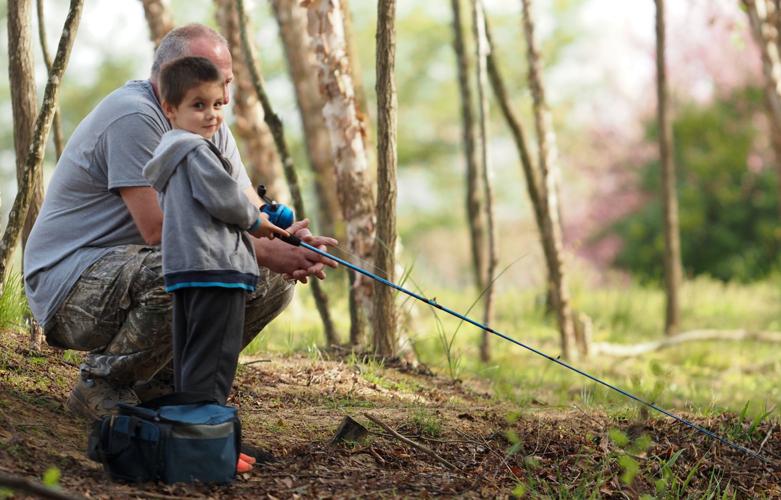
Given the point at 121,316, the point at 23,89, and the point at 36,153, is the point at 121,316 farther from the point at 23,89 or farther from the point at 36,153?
the point at 23,89

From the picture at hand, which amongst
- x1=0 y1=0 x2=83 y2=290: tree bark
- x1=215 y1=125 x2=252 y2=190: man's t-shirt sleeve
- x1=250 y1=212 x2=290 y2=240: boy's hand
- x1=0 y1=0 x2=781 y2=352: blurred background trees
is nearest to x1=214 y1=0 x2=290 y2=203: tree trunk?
x1=0 y1=0 x2=781 y2=352: blurred background trees

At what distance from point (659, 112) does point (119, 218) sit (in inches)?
261

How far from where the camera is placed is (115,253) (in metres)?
3.47

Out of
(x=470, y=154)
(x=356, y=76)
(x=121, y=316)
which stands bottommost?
(x=121, y=316)

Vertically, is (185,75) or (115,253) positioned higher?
(185,75)

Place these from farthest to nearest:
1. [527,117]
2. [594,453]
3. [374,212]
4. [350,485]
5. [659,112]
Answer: [527,117] → [659,112] → [374,212] → [594,453] → [350,485]

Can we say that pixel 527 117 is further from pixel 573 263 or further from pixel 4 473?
pixel 4 473

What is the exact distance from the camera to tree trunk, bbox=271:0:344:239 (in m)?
9.66

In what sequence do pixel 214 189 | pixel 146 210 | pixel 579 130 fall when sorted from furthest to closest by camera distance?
pixel 579 130 → pixel 146 210 → pixel 214 189

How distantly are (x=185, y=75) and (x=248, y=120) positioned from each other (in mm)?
5364

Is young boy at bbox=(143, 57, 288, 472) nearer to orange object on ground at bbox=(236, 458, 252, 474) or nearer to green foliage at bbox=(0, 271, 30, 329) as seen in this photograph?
orange object on ground at bbox=(236, 458, 252, 474)

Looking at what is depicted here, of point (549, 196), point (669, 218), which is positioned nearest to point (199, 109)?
point (549, 196)

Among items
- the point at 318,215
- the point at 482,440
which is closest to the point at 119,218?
the point at 482,440

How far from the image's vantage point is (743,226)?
13359 millimetres
